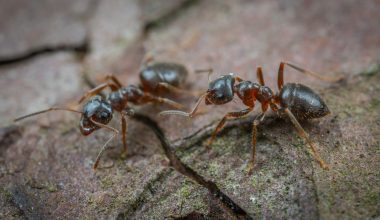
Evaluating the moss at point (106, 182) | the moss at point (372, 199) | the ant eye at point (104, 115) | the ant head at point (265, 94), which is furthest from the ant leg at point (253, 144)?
the ant eye at point (104, 115)

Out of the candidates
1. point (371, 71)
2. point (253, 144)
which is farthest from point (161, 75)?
point (371, 71)

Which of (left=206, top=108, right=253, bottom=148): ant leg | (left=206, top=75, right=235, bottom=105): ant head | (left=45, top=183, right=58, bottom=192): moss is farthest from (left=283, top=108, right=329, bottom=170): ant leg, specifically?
(left=45, top=183, right=58, bottom=192): moss

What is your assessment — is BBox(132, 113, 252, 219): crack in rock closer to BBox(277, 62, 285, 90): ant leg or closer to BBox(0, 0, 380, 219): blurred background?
BBox(0, 0, 380, 219): blurred background

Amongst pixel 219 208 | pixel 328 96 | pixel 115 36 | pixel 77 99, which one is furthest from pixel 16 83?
pixel 328 96

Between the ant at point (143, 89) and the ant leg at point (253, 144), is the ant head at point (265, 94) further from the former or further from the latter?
the ant at point (143, 89)

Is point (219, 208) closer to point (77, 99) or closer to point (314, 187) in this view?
point (314, 187)

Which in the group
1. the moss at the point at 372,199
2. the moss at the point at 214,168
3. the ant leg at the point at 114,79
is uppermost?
the ant leg at the point at 114,79

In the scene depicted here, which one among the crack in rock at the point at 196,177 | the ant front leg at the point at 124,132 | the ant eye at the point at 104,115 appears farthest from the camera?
the ant eye at the point at 104,115
